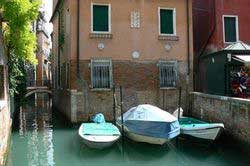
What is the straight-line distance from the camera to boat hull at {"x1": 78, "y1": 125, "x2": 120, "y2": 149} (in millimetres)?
12086

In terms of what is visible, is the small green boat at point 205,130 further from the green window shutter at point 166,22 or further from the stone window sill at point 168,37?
the green window shutter at point 166,22

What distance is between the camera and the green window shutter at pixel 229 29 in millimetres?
19188

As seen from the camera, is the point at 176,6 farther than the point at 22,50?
Yes

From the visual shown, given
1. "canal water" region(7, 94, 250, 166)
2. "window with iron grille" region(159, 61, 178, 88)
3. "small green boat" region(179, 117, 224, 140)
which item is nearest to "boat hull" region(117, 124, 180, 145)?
Answer: "canal water" region(7, 94, 250, 166)

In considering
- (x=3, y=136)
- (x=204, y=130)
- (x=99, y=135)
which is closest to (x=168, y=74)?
(x=204, y=130)

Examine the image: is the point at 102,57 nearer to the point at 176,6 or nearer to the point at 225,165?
the point at 176,6

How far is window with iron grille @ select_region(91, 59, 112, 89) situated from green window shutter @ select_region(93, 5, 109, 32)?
4.63ft

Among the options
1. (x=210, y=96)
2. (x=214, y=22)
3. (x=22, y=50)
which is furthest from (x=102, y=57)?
(x=214, y=22)

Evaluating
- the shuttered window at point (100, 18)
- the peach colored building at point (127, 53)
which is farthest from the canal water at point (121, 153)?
the shuttered window at point (100, 18)

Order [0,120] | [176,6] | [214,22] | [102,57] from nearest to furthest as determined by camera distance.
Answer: [0,120]
[102,57]
[176,6]
[214,22]

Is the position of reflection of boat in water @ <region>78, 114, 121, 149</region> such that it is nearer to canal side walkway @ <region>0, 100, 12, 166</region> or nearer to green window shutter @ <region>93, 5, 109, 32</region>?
canal side walkway @ <region>0, 100, 12, 166</region>

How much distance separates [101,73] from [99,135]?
4.51 meters

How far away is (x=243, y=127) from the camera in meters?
12.2

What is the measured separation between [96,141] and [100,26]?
6.30 m
